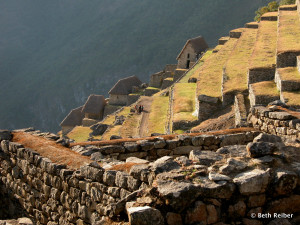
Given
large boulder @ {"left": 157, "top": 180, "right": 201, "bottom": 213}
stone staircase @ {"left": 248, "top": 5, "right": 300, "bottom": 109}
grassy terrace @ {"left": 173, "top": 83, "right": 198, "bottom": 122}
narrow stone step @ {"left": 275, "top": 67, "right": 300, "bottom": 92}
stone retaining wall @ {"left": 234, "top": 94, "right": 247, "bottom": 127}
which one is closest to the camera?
large boulder @ {"left": 157, "top": 180, "right": 201, "bottom": 213}

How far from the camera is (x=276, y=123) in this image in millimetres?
8578

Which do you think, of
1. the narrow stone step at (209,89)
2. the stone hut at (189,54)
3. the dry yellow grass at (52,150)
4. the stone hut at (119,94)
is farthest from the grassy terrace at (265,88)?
the stone hut at (189,54)

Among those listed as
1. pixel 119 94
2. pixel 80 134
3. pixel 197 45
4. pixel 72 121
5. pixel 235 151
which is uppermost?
pixel 235 151

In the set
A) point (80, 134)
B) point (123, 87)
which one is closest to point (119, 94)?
point (123, 87)

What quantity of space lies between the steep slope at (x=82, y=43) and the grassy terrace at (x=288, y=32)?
59.5 metres

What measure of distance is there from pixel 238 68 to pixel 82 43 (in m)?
102

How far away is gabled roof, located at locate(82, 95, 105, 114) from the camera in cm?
4247

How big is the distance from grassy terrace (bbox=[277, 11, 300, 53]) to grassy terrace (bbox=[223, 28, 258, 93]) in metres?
2.47

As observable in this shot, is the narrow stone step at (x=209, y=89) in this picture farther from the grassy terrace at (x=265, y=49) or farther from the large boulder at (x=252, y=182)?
the large boulder at (x=252, y=182)

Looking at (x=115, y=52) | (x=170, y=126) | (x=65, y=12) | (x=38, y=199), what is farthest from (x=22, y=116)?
(x=38, y=199)

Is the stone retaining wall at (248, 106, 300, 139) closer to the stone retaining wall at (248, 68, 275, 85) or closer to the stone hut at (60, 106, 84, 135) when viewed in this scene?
the stone retaining wall at (248, 68, 275, 85)

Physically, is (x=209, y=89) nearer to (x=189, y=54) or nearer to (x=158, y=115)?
(x=158, y=115)

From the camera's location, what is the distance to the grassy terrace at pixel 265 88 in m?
17.7

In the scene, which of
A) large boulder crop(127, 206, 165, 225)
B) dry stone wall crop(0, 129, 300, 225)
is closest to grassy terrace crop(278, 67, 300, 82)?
dry stone wall crop(0, 129, 300, 225)
